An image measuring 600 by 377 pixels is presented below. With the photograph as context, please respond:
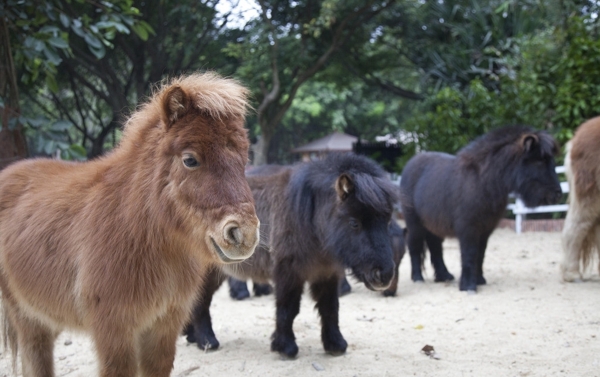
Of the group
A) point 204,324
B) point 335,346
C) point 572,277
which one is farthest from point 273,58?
point 335,346

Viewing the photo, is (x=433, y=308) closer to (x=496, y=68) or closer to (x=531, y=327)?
(x=531, y=327)

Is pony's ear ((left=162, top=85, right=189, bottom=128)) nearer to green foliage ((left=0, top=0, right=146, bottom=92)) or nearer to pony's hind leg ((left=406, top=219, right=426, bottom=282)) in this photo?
green foliage ((left=0, top=0, right=146, bottom=92))

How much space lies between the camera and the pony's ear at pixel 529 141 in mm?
7359

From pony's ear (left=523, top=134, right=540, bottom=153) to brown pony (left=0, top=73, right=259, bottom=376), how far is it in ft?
17.1

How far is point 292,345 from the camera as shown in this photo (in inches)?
195

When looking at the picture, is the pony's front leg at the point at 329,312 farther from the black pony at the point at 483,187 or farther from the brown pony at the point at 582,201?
the brown pony at the point at 582,201

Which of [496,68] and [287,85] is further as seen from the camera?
[496,68]

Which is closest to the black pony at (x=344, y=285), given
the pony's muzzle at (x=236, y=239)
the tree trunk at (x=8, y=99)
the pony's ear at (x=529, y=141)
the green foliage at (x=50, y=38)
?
the pony's ear at (x=529, y=141)

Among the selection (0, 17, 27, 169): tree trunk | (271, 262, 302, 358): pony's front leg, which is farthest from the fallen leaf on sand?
(0, 17, 27, 169): tree trunk

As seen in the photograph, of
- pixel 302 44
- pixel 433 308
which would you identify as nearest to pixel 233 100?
pixel 433 308

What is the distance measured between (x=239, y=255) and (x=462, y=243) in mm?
5543

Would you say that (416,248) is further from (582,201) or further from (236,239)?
(236,239)

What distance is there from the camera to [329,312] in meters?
5.01

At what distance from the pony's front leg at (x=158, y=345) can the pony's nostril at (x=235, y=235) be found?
0.73 meters
